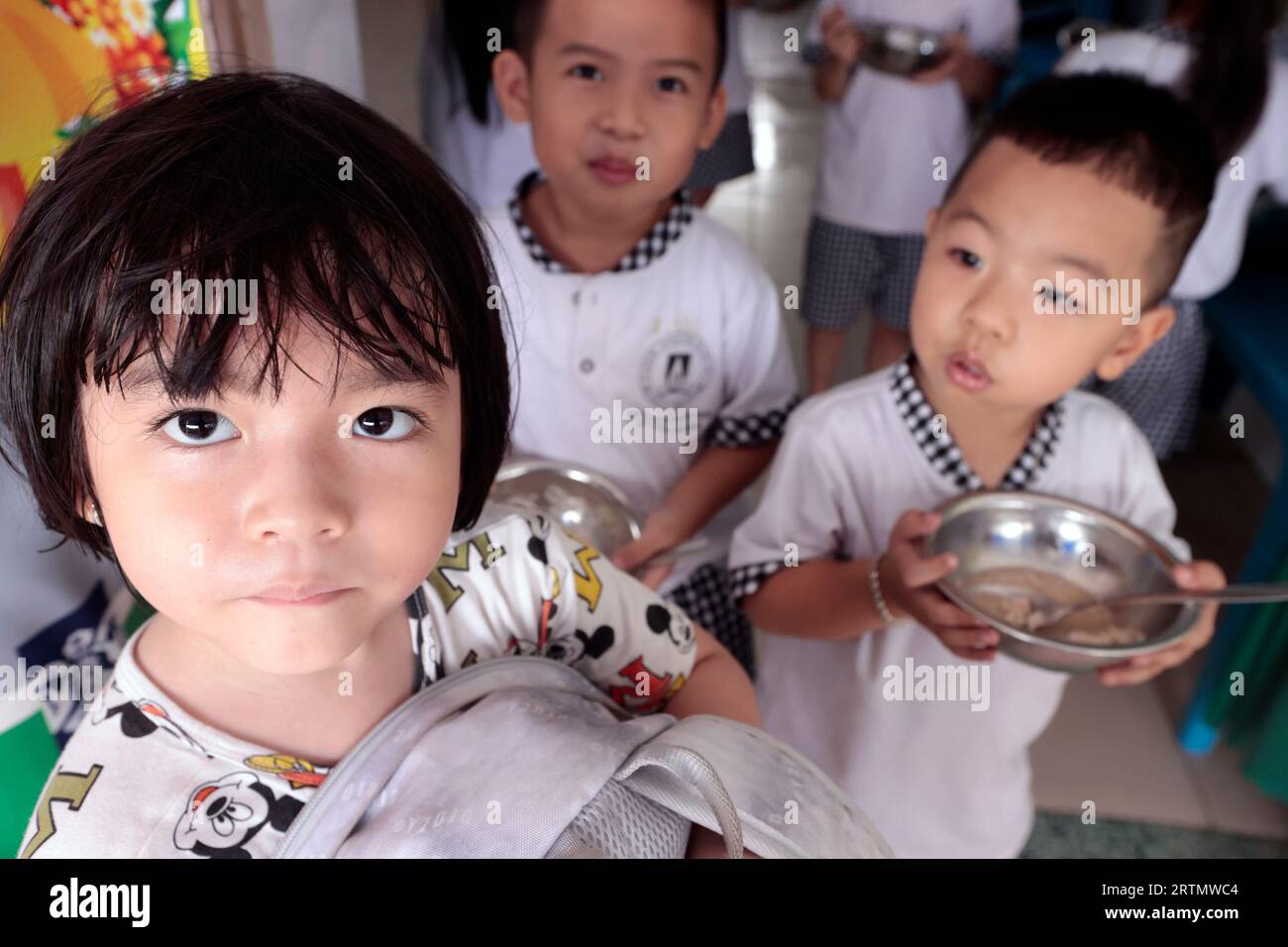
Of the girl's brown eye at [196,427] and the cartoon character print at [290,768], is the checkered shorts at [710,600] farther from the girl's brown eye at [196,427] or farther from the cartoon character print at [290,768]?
the girl's brown eye at [196,427]

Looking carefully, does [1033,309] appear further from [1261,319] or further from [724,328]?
[1261,319]

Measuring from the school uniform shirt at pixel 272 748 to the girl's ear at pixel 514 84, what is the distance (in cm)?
62

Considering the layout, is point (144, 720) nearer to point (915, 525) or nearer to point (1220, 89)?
point (915, 525)

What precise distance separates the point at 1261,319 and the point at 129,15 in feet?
5.67

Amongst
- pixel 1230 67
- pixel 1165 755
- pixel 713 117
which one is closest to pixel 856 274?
pixel 1230 67

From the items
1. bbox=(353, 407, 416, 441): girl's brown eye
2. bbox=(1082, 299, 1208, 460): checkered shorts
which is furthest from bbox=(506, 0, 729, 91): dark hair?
bbox=(1082, 299, 1208, 460): checkered shorts

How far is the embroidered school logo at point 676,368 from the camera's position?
3.92ft

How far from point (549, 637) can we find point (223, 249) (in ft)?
1.17

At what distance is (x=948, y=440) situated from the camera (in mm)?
1033

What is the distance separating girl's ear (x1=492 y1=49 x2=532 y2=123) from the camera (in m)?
1.15

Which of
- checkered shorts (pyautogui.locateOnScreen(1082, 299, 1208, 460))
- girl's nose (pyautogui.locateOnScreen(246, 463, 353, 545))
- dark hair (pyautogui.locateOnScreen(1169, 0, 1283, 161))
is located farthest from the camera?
checkered shorts (pyautogui.locateOnScreen(1082, 299, 1208, 460))

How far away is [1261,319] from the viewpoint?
67.1 inches

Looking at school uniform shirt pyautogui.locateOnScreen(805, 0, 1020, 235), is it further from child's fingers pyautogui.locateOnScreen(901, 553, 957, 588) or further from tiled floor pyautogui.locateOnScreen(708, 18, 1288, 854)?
child's fingers pyautogui.locateOnScreen(901, 553, 957, 588)
